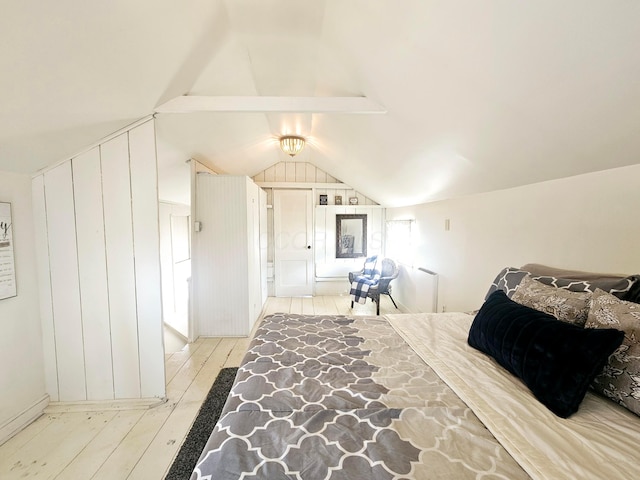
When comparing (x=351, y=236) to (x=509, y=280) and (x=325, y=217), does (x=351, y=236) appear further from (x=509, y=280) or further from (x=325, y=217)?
(x=509, y=280)

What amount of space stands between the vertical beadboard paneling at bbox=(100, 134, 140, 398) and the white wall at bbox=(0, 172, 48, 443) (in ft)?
1.57

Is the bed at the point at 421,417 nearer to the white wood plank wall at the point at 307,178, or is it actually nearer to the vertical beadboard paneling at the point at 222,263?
the vertical beadboard paneling at the point at 222,263

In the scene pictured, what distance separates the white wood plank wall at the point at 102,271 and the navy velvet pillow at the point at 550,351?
2.24 meters

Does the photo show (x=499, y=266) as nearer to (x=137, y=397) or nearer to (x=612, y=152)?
(x=612, y=152)

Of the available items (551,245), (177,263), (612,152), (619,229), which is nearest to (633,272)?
(619,229)

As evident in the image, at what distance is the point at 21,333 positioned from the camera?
1822 millimetres

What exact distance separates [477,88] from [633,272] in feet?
4.15

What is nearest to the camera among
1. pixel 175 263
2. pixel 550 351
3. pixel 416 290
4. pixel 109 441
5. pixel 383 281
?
pixel 550 351

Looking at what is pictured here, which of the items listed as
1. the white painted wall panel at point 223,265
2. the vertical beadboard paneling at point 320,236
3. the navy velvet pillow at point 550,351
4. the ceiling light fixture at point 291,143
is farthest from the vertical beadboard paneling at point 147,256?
the vertical beadboard paneling at point 320,236

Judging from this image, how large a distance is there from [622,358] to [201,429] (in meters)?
2.24

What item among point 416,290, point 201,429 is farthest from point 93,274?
point 416,290

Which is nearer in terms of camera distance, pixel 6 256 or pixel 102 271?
pixel 6 256

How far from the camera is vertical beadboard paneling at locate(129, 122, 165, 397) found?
1.95 m

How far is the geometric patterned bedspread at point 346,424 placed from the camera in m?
0.79
